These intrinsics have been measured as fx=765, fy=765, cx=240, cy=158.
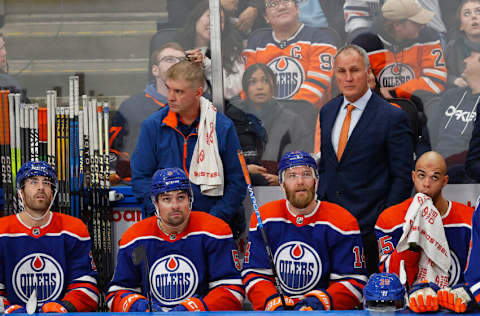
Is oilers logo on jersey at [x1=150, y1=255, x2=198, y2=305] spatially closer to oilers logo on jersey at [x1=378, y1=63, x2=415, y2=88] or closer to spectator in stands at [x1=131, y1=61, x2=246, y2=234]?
spectator in stands at [x1=131, y1=61, x2=246, y2=234]

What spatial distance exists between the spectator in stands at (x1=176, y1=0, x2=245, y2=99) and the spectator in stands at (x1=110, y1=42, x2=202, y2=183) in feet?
0.34

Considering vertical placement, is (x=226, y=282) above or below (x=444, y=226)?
below

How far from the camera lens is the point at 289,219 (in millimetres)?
4098

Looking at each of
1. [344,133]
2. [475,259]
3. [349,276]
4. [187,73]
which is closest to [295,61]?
[344,133]

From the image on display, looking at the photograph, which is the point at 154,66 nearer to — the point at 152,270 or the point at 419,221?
the point at 152,270

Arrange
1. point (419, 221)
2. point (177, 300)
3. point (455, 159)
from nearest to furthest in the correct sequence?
1. point (177, 300)
2. point (419, 221)
3. point (455, 159)

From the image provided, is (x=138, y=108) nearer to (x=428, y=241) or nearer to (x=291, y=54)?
(x=291, y=54)

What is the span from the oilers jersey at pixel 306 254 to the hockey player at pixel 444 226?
0.28m

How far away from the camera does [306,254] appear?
401 centimetres

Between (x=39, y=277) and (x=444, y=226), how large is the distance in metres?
2.26

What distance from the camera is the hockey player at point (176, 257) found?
3.92m

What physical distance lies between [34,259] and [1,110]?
1417mm

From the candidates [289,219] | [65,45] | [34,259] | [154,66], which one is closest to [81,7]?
[65,45]

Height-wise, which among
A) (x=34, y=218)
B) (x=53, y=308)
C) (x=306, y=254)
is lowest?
(x=53, y=308)
